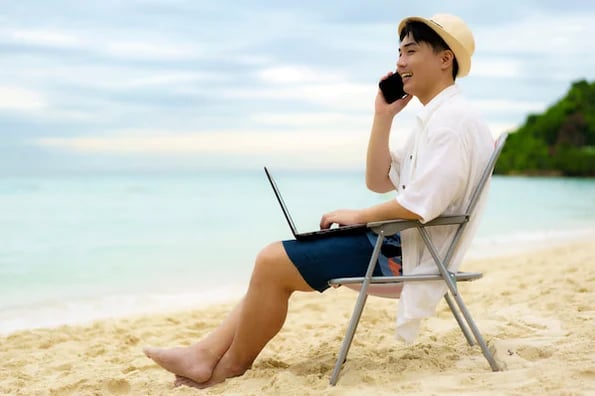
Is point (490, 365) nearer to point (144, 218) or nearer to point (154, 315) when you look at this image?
point (154, 315)

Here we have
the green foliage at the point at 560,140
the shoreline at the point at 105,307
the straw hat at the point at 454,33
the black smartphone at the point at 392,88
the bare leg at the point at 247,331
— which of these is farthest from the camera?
the green foliage at the point at 560,140

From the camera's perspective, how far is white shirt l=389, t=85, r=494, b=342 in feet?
9.72

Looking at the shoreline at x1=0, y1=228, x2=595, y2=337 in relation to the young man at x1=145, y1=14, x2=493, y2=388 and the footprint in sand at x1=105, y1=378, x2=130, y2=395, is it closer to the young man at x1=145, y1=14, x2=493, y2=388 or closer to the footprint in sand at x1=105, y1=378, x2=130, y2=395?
the footprint in sand at x1=105, y1=378, x2=130, y2=395

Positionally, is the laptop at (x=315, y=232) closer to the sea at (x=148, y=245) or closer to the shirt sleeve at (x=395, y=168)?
the shirt sleeve at (x=395, y=168)

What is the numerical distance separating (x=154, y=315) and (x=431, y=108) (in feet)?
12.4

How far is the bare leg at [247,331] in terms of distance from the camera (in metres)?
3.22

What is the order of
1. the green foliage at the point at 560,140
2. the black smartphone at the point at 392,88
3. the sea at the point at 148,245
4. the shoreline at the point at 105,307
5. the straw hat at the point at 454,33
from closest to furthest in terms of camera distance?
the straw hat at the point at 454,33 < the black smartphone at the point at 392,88 < the shoreline at the point at 105,307 < the sea at the point at 148,245 < the green foliage at the point at 560,140

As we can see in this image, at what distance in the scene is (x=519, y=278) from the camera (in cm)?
654

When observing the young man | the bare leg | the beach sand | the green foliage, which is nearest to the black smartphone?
the young man

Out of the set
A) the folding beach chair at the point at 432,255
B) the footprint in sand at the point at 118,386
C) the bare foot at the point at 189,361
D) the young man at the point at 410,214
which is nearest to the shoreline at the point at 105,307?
the footprint in sand at the point at 118,386

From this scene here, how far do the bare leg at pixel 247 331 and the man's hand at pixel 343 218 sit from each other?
225 mm

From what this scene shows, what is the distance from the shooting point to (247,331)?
3312mm

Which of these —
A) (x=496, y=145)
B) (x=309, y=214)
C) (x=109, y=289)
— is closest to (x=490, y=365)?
(x=496, y=145)

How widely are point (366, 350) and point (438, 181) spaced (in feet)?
4.12
